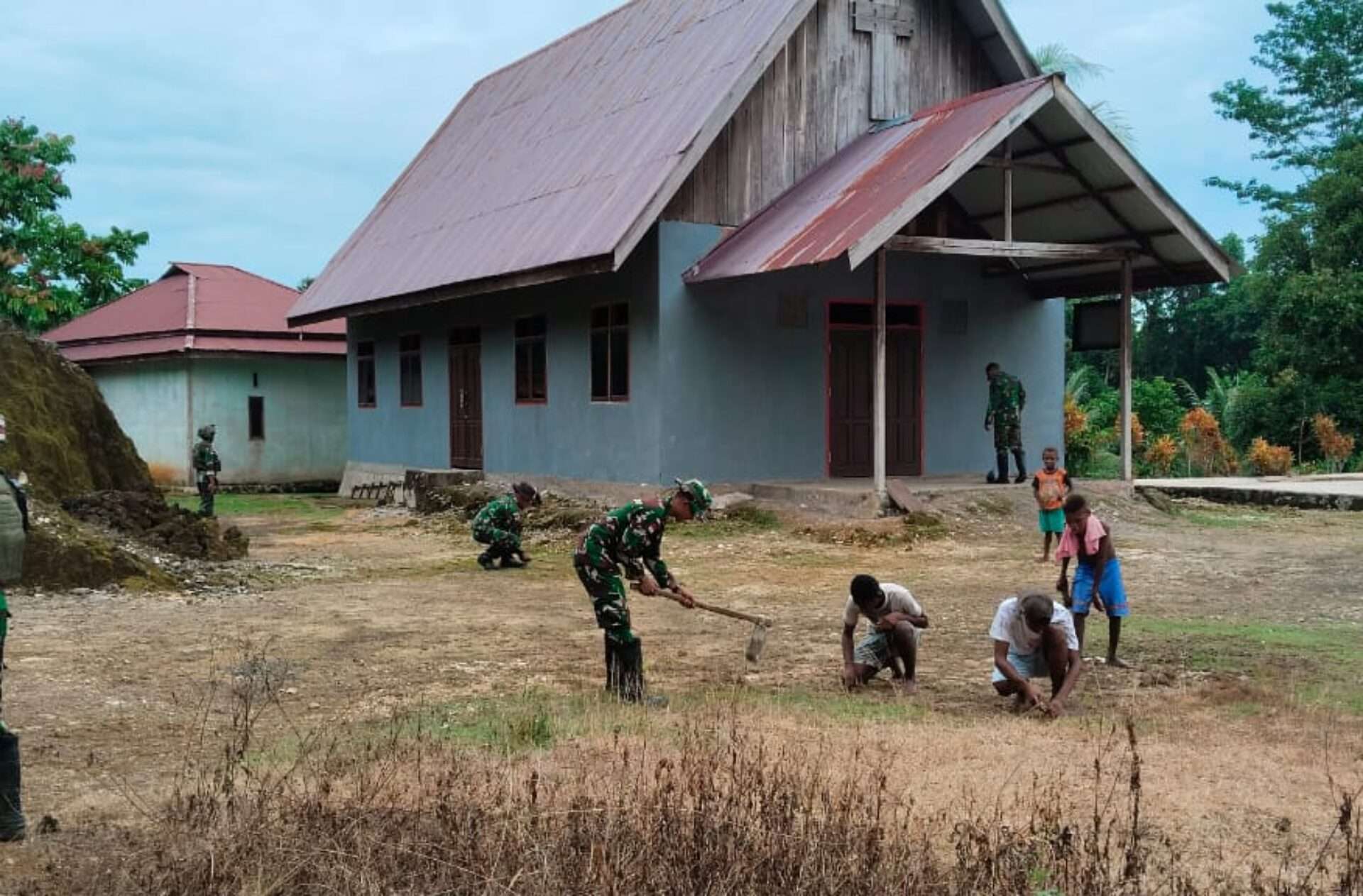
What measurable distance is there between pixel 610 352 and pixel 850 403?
11.0ft

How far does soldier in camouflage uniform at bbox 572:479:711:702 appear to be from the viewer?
783 cm

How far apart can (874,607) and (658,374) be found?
9748 mm

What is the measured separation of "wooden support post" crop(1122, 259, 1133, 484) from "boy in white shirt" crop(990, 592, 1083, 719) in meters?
11.4

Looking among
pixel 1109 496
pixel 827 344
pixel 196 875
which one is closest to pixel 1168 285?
pixel 1109 496

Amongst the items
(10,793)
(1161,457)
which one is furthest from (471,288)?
(10,793)

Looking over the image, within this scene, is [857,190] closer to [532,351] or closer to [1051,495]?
[1051,495]

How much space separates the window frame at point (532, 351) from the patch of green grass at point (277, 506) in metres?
3.51

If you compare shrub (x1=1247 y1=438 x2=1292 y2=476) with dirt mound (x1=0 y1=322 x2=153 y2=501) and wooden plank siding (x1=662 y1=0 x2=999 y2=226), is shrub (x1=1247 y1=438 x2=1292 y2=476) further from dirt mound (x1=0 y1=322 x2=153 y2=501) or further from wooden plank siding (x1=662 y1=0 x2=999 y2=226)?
dirt mound (x1=0 y1=322 x2=153 y2=501)

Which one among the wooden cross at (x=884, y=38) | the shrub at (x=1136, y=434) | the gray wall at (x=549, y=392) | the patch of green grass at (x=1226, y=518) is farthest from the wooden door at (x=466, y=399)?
the shrub at (x=1136, y=434)

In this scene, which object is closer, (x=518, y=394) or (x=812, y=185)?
(x=812, y=185)

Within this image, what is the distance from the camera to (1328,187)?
27.6 meters

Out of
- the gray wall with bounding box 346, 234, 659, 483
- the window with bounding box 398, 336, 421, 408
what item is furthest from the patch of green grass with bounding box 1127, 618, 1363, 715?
the window with bounding box 398, 336, 421, 408

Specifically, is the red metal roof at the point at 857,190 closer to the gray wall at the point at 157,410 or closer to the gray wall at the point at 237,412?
the gray wall at the point at 237,412

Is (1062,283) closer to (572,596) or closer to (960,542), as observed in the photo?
(960,542)
